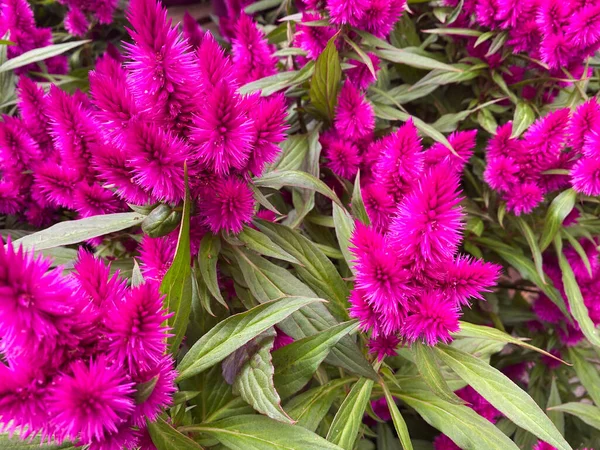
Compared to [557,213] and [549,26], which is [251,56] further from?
[557,213]

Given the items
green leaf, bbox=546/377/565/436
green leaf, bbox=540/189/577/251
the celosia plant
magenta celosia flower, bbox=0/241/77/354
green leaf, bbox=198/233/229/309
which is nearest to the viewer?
magenta celosia flower, bbox=0/241/77/354

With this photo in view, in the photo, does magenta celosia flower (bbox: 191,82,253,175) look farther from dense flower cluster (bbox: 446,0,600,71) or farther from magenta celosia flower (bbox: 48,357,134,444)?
dense flower cluster (bbox: 446,0,600,71)

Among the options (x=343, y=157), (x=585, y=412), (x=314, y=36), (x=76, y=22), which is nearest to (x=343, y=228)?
(x=343, y=157)

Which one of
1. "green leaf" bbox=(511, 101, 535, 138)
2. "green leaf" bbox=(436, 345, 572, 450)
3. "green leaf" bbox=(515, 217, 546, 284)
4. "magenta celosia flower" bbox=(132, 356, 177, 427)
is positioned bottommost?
"green leaf" bbox=(515, 217, 546, 284)

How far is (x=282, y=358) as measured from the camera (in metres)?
0.76

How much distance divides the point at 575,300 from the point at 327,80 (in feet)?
2.56

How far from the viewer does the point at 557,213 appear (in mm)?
1150

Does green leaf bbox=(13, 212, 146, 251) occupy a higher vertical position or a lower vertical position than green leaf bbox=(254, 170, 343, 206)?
higher

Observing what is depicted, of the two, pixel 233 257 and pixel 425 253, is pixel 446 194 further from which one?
pixel 233 257

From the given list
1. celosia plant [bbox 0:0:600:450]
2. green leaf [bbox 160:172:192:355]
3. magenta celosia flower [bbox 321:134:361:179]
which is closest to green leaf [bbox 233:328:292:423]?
celosia plant [bbox 0:0:600:450]

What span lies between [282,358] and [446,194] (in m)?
0.35

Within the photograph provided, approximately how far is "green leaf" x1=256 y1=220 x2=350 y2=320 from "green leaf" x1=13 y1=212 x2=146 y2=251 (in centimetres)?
21

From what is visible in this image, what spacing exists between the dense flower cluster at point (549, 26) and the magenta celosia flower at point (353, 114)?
0.41 m

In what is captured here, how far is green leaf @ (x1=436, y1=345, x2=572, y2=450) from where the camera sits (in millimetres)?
718
